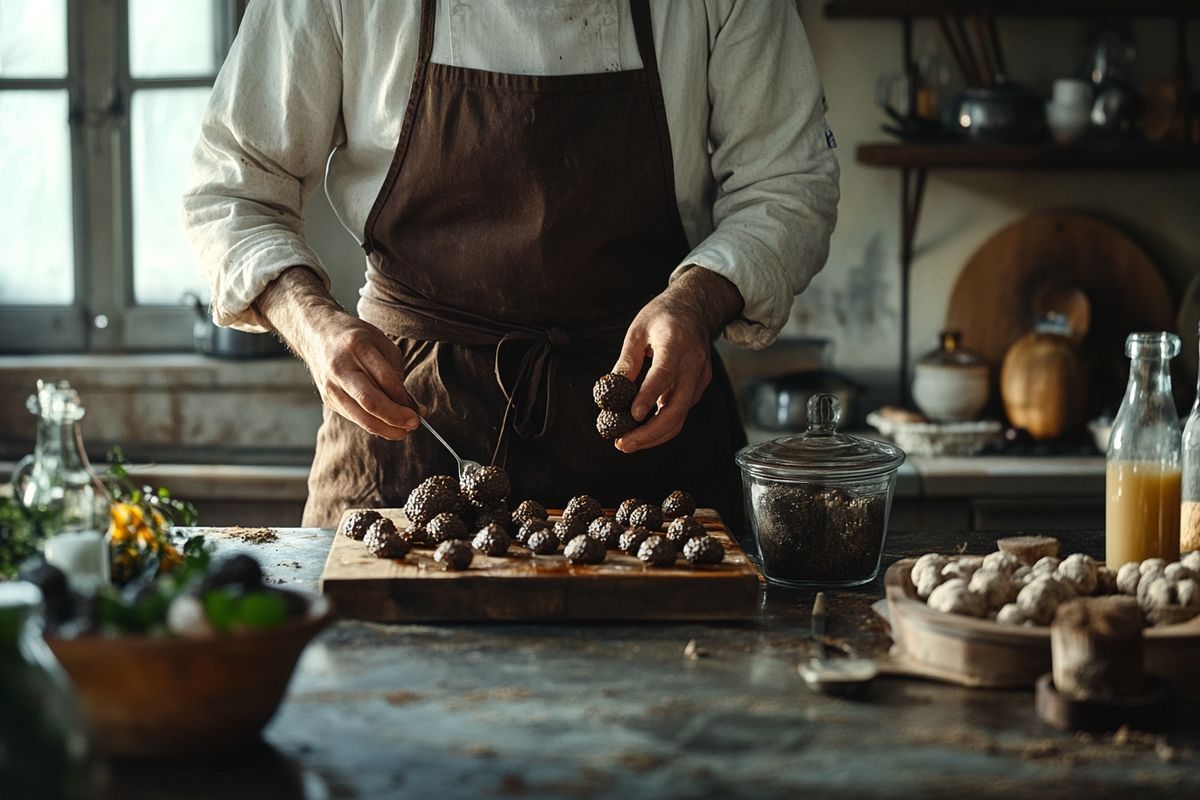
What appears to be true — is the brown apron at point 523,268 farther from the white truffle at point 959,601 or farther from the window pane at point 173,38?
the window pane at point 173,38

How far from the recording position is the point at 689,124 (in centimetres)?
203

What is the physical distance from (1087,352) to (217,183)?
8.56 feet

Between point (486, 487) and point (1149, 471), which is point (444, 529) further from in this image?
point (1149, 471)

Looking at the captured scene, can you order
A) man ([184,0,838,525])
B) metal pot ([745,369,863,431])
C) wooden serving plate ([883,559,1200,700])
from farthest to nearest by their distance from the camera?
metal pot ([745,369,863,431])
man ([184,0,838,525])
wooden serving plate ([883,559,1200,700])

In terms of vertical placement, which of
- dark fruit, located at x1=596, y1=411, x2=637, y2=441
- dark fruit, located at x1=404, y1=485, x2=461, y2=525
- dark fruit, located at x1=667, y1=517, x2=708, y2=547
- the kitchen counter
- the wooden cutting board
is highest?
dark fruit, located at x1=596, y1=411, x2=637, y2=441

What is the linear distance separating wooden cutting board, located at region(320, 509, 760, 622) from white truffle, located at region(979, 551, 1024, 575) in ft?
0.75

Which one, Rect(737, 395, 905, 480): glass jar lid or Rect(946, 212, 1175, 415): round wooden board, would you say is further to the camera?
Rect(946, 212, 1175, 415): round wooden board

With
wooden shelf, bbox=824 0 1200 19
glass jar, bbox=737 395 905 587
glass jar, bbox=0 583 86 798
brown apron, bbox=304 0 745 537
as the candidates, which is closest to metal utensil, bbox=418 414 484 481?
brown apron, bbox=304 0 745 537

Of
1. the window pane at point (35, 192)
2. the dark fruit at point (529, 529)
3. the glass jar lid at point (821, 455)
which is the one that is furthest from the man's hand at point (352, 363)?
the window pane at point (35, 192)

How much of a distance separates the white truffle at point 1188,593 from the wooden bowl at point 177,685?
30.1 inches

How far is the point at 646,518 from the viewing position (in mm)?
1569

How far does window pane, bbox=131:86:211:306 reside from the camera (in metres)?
3.92

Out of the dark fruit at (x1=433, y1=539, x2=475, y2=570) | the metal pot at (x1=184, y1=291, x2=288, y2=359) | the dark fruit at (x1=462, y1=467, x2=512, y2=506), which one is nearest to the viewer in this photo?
the dark fruit at (x1=433, y1=539, x2=475, y2=570)

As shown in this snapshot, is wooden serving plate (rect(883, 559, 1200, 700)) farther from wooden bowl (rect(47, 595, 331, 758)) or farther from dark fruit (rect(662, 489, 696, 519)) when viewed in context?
wooden bowl (rect(47, 595, 331, 758))
